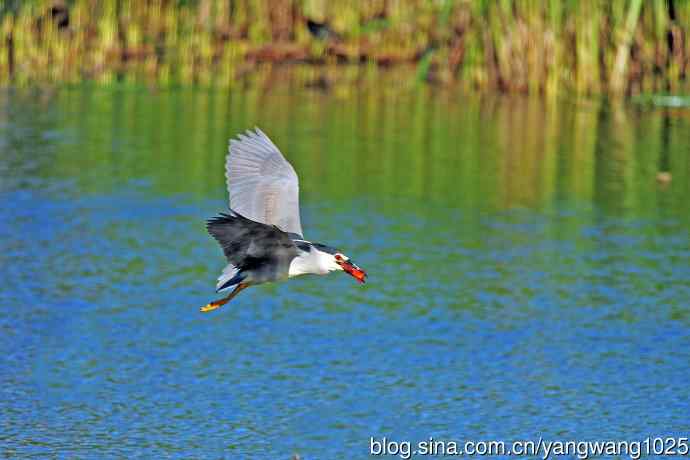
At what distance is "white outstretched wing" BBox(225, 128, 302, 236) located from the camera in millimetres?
10172

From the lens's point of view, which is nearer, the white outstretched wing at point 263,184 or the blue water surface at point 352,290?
the white outstretched wing at point 263,184

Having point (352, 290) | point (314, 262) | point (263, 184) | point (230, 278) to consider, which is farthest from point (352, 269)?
point (352, 290)

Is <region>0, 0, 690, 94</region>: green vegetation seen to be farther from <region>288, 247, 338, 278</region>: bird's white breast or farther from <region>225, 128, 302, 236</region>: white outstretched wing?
<region>288, 247, 338, 278</region>: bird's white breast

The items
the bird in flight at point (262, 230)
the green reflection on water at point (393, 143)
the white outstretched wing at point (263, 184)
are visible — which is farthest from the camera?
the green reflection on water at point (393, 143)

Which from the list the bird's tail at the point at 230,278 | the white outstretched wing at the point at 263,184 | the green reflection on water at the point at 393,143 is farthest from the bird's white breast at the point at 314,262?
the green reflection on water at the point at 393,143

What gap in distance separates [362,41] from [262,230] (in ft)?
56.8

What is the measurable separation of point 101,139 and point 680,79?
28.0 ft

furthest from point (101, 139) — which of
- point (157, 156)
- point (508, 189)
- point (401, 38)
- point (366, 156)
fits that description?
point (401, 38)

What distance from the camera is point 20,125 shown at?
20672 mm

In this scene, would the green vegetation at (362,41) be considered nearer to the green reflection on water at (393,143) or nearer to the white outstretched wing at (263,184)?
the green reflection on water at (393,143)

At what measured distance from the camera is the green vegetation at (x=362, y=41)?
22.0 metres

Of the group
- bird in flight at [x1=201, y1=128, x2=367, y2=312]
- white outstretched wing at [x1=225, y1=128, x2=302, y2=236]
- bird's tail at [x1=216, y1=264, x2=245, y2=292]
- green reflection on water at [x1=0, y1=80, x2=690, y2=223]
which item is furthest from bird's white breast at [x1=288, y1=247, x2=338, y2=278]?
green reflection on water at [x1=0, y1=80, x2=690, y2=223]

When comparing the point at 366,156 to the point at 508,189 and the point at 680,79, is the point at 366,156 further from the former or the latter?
the point at 680,79

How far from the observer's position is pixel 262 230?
9297mm
